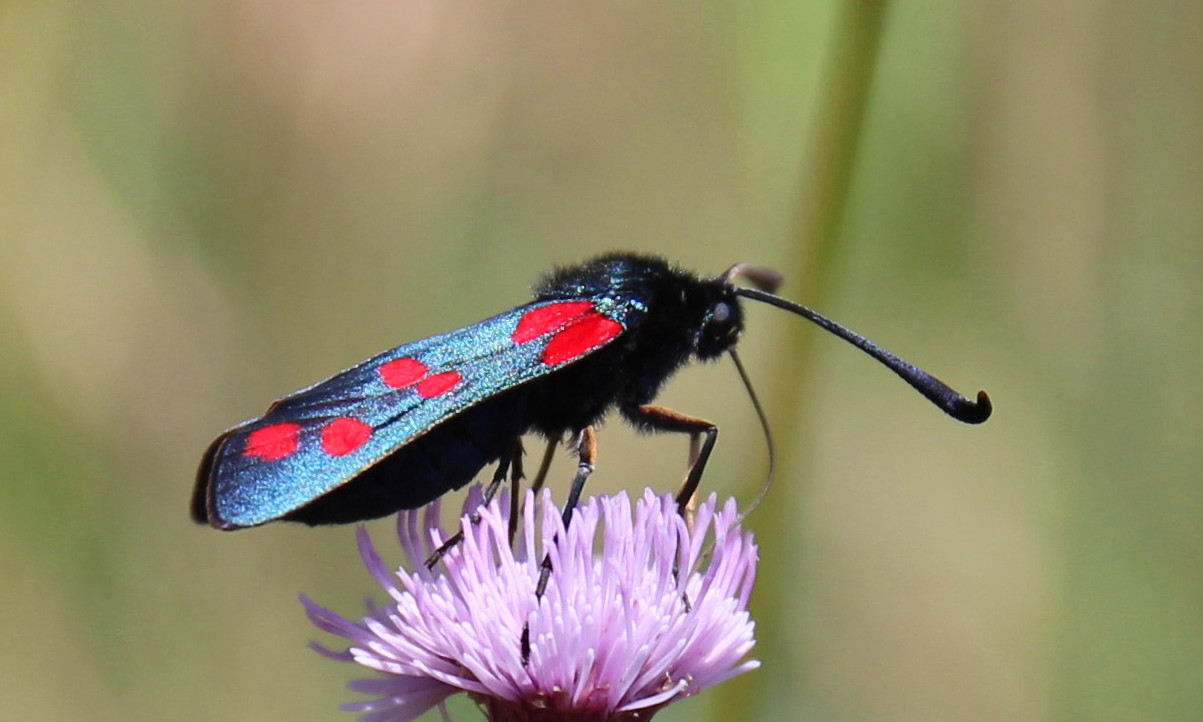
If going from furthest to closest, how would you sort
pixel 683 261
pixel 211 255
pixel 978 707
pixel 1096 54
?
pixel 683 261 → pixel 211 255 → pixel 1096 54 → pixel 978 707

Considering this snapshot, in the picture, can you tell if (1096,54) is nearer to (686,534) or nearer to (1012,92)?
(1012,92)

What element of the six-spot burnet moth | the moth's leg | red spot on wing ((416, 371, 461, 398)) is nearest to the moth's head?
the six-spot burnet moth

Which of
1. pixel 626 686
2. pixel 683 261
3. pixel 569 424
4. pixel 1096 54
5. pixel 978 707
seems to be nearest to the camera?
pixel 626 686

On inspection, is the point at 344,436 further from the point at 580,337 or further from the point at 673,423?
the point at 673,423

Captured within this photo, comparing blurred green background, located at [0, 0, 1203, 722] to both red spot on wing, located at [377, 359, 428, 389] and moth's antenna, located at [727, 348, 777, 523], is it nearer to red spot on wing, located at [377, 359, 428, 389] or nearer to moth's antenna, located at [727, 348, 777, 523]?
moth's antenna, located at [727, 348, 777, 523]

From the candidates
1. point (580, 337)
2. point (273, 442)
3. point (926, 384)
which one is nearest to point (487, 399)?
point (580, 337)

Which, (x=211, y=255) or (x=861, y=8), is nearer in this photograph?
(x=861, y=8)

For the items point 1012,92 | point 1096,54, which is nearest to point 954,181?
point 1012,92
